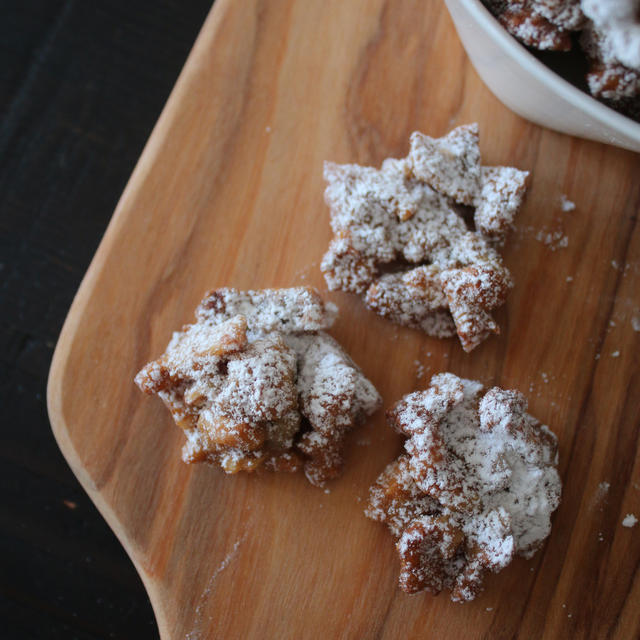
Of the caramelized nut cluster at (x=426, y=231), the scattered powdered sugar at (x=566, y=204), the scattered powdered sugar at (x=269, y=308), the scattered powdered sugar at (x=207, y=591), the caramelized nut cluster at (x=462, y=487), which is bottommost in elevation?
the scattered powdered sugar at (x=207, y=591)

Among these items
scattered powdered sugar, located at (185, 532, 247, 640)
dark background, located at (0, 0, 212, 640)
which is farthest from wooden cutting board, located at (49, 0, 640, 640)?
dark background, located at (0, 0, 212, 640)

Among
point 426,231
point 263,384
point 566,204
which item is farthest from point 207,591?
point 566,204

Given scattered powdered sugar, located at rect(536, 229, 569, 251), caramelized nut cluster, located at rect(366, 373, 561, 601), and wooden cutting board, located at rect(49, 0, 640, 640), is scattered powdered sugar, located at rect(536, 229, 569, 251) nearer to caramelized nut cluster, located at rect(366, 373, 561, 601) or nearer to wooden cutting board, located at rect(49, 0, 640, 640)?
wooden cutting board, located at rect(49, 0, 640, 640)

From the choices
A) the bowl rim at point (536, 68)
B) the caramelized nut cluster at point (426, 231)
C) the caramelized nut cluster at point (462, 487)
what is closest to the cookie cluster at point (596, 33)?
the bowl rim at point (536, 68)

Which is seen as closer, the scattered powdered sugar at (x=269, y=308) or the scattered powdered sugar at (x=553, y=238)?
the scattered powdered sugar at (x=269, y=308)

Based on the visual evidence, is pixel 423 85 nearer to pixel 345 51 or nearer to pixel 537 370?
pixel 345 51

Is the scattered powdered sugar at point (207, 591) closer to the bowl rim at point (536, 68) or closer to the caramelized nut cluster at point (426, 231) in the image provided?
the caramelized nut cluster at point (426, 231)
